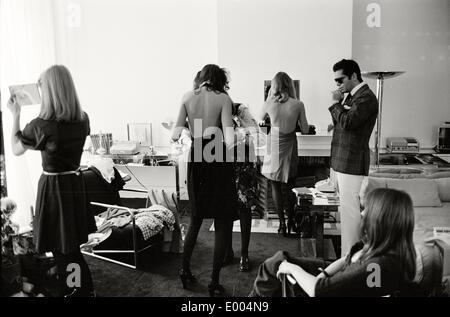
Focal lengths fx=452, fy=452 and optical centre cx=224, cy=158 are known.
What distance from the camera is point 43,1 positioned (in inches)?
86.2

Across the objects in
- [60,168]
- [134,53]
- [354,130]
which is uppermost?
[134,53]

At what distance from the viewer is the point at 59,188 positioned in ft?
6.26

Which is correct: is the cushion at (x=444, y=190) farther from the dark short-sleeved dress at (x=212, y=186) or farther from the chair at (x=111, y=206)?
the chair at (x=111, y=206)

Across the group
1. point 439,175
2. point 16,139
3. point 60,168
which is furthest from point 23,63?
point 439,175

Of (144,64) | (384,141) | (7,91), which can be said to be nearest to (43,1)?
(7,91)

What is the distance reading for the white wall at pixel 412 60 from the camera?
11.2ft

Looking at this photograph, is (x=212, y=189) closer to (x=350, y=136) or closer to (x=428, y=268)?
(x=350, y=136)

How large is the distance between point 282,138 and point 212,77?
1.11 m

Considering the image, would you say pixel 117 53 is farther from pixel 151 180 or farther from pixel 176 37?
pixel 151 180

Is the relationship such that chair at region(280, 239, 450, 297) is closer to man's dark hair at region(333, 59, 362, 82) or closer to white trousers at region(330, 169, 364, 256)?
white trousers at region(330, 169, 364, 256)

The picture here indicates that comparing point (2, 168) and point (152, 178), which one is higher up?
point (2, 168)

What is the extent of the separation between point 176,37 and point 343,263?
213 centimetres

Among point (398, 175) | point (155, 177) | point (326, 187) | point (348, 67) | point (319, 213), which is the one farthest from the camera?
point (155, 177)

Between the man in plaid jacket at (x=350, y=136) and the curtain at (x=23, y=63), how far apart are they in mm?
1445
